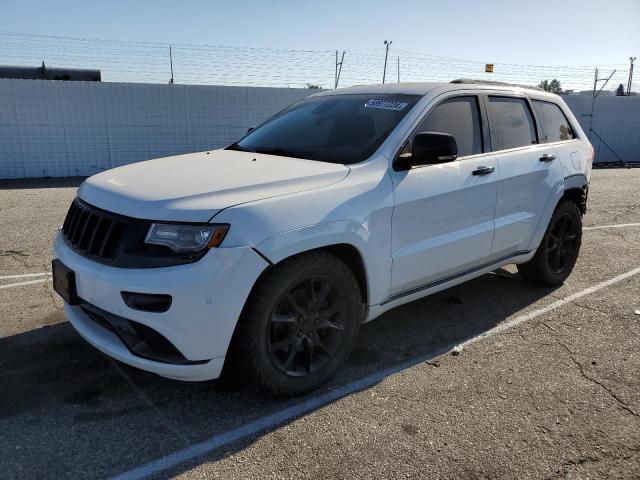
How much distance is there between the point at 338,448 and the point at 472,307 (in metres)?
2.42

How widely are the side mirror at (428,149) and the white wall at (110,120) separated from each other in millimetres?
12672

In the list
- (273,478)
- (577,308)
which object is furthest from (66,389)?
(577,308)

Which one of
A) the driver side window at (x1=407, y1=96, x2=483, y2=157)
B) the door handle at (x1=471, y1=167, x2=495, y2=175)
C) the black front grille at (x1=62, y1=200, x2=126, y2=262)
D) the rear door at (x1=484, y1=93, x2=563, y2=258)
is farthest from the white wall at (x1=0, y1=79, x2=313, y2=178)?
the door handle at (x1=471, y1=167, x2=495, y2=175)

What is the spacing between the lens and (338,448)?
9.06 feet

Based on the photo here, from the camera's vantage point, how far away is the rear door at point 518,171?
4.33 m

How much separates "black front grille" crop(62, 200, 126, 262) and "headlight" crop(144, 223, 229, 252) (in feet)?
0.89

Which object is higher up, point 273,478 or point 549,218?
point 549,218

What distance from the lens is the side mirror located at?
11.4ft

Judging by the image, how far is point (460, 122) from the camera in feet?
13.5

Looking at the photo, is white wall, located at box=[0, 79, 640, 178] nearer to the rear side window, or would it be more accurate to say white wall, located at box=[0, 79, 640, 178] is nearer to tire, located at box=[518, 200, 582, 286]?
the rear side window

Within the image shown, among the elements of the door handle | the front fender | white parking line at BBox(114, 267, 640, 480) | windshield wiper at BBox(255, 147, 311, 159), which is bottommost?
white parking line at BBox(114, 267, 640, 480)

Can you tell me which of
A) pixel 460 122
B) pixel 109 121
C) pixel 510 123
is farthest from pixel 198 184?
pixel 109 121

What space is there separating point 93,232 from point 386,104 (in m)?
2.19

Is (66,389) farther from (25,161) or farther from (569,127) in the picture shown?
(25,161)
